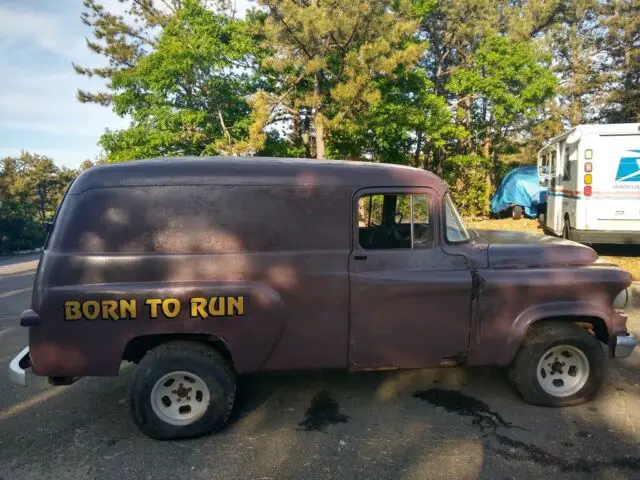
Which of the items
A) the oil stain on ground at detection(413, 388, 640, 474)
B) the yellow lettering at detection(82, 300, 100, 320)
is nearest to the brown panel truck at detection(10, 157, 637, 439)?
the yellow lettering at detection(82, 300, 100, 320)

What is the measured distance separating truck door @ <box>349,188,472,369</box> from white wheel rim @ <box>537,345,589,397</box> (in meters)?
0.77

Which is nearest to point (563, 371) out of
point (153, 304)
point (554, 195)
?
point (153, 304)

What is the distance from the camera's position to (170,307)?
357 centimetres

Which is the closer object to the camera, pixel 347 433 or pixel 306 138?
pixel 347 433

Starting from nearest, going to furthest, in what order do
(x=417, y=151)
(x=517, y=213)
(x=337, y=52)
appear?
(x=337, y=52), (x=517, y=213), (x=417, y=151)

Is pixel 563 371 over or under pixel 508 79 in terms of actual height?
under

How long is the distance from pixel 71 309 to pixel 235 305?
3.88ft

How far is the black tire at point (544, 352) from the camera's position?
3957 mm

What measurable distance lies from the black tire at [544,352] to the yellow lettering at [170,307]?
2.80 metres

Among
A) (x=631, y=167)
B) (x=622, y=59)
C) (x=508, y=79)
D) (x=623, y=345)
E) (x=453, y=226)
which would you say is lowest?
(x=623, y=345)

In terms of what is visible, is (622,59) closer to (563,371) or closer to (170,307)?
(563,371)

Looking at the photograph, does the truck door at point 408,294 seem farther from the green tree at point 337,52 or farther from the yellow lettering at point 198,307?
the green tree at point 337,52

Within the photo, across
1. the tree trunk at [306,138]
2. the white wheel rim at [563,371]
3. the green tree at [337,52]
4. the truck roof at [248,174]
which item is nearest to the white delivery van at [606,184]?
the white wheel rim at [563,371]

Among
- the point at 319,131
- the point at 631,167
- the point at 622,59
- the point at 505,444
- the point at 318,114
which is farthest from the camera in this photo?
the point at 622,59
